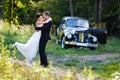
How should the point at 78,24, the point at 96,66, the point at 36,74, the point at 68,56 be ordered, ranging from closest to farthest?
the point at 36,74 < the point at 96,66 < the point at 68,56 < the point at 78,24

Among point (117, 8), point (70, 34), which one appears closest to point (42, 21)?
point (70, 34)

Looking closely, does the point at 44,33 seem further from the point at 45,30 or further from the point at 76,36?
the point at 76,36

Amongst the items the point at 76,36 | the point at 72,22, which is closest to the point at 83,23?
the point at 72,22

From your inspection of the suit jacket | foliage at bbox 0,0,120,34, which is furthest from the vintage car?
the suit jacket

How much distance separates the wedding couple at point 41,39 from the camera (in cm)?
1434

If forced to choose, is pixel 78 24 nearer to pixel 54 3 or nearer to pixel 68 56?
pixel 68 56

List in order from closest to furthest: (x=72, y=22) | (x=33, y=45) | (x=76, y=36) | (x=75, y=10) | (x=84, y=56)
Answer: (x=33, y=45) < (x=84, y=56) < (x=76, y=36) < (x=72, y=22) < (x=75, y=10)

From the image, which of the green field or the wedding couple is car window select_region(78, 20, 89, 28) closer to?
the green field

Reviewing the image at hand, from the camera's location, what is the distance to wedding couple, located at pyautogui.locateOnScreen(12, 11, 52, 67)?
14.3m

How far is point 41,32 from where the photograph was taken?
14531 mm

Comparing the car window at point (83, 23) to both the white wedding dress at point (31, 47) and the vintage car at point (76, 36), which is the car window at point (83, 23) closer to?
the vintage car at point (76, 36)

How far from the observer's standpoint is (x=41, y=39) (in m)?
14.5

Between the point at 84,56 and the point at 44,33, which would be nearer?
the point at 44,33

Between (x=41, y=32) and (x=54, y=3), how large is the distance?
3121cm
